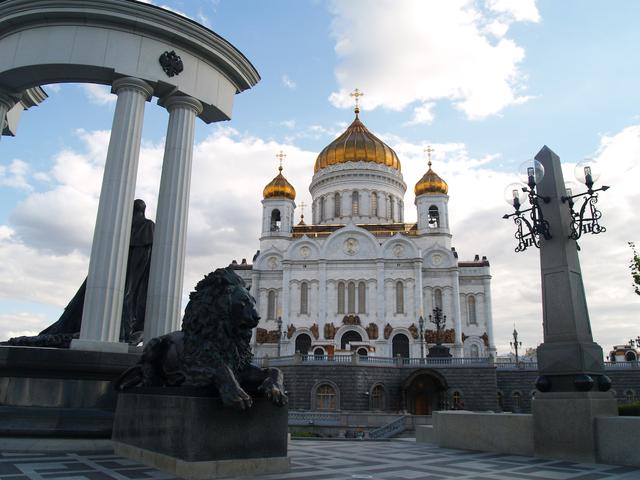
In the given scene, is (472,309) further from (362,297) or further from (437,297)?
(362,297)

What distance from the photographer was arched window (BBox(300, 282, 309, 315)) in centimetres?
4478

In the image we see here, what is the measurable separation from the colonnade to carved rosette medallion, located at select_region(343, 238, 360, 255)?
1440 inches

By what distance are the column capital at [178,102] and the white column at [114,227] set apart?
0.47 meters

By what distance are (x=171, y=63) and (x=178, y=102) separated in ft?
2.45

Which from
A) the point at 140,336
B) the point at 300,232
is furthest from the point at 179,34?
the point at 300,232

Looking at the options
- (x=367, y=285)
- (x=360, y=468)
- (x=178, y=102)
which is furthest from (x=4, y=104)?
(x=367, y=285)

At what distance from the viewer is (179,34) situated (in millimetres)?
9672

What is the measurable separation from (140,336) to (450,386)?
92.2ft

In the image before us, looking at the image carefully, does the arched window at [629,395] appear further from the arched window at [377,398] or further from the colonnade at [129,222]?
the colonnade at [129,222]

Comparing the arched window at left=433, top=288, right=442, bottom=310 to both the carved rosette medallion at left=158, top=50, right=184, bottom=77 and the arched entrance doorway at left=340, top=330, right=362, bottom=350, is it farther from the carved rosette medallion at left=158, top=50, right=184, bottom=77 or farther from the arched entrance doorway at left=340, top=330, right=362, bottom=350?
the carved rosette medallion at left=158, top=50, right=184, bottom=77

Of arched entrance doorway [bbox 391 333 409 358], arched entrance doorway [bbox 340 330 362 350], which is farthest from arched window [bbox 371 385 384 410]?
arched entrance doorway [bbox 340 330 362 350]

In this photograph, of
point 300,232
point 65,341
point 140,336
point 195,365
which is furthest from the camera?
point 300,232

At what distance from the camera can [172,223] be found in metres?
9.27

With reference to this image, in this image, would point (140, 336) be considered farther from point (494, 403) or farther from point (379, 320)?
point (379, 320)
